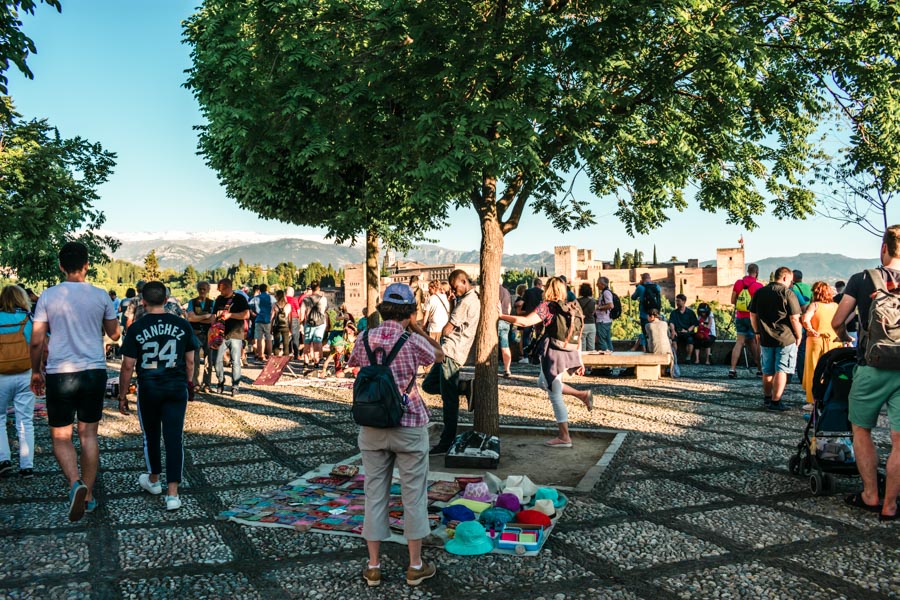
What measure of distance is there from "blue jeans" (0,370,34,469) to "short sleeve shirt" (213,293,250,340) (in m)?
4.66

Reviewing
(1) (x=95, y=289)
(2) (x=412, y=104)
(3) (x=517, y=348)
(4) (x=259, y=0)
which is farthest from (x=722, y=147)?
(3) (x=517, y=348)

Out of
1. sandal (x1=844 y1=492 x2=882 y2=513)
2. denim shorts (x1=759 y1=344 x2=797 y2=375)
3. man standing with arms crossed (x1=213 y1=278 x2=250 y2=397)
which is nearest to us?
sandal (x1=844 y1=492 x2=882 y2=513)

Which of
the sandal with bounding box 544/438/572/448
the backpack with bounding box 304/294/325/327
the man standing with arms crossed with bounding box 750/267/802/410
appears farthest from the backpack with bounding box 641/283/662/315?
the sandal with bounding box 544/438/572/448

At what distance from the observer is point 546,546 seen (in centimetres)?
431

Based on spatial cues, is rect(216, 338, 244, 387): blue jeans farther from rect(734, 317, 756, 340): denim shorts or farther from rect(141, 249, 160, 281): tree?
rect(141, 249, 160, 281): tree

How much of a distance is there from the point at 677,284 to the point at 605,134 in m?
108

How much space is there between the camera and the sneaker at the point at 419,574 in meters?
3.74

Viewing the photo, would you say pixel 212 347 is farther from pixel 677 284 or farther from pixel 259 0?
pixel 677 284

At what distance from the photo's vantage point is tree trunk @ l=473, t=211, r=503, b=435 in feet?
23.1

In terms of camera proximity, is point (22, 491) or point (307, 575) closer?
point (307, 575)

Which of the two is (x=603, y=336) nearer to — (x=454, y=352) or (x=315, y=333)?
(x=315, y=333)

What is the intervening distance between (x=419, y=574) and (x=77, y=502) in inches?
106

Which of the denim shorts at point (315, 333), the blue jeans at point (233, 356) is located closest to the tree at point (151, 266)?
the denim shorts at point (315, 333)

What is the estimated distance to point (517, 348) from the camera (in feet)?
55.8
